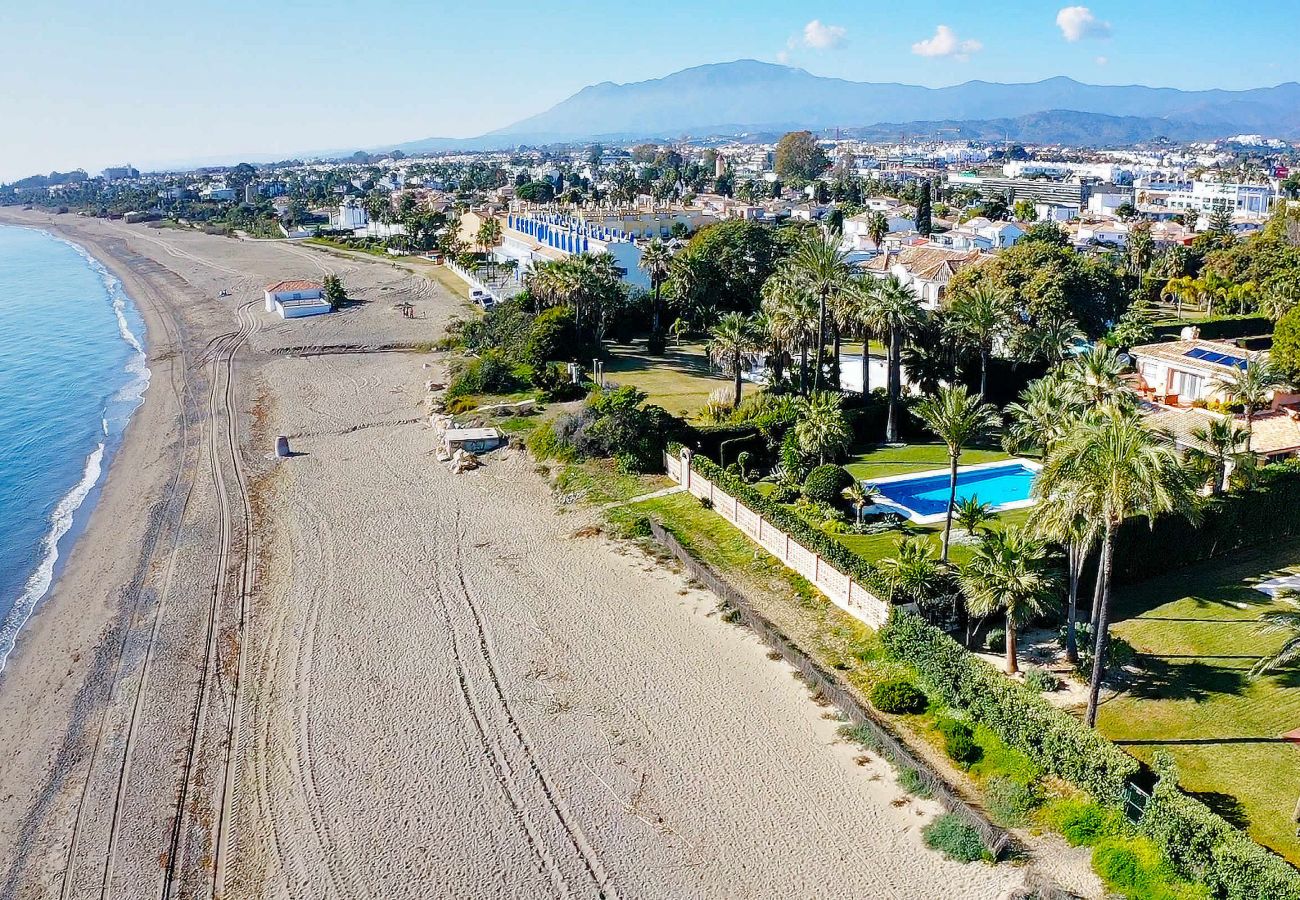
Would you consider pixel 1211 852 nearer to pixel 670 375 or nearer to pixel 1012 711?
pixel 1012 711

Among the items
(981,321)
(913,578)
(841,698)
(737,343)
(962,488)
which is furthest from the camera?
(737,343)

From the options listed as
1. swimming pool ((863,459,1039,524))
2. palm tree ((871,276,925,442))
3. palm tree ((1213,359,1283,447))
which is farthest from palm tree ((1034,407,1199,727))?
palm tree ((871,276,925,442))

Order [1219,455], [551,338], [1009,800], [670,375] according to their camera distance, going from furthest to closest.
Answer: [670,375], [551,338], [1219,455], [1009,800]

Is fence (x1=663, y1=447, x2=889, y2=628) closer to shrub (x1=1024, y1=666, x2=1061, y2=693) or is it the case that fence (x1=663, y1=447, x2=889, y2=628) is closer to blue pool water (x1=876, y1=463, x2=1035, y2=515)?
shrub (x1=1024, y1=666, x2=1061, y2=693)

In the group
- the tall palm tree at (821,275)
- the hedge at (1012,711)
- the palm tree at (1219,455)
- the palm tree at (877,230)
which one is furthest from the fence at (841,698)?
the palm tree at (877,230)

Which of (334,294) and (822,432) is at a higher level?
(334,294)

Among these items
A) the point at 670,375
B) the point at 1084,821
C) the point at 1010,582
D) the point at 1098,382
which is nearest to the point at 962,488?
the point at 1098,382

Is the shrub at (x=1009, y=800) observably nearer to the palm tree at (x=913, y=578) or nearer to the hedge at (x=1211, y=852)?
the hedge at (x=1211, y=852)

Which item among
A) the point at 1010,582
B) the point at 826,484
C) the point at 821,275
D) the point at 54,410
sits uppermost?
the point at 821,275

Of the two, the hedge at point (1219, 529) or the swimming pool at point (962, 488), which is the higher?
the hedge at point (1219, 529)
